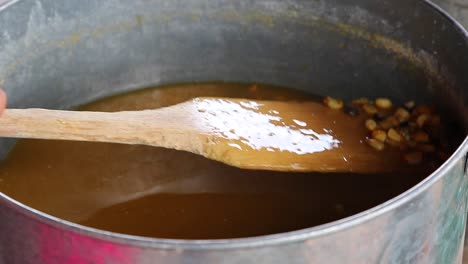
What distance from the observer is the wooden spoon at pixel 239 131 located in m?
0.99

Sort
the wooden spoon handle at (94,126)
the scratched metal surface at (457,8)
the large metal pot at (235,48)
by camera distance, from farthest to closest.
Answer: the scratched metal surface at (457,8) < the large metal pot at (235,48) < the wooden spoon handle at (94,126)

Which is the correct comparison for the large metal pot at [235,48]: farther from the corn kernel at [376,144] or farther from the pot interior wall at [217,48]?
the corn kernel at [376,144]

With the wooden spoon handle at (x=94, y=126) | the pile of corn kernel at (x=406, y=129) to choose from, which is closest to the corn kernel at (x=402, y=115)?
the pile of corn kernel at (x=406, y=129)

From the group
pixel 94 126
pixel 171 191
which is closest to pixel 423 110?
pixel 171 191

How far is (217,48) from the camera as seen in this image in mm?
1370

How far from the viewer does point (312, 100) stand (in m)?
A: 1.35

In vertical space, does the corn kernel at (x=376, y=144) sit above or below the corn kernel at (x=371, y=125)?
below

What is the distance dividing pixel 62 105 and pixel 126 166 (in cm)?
24

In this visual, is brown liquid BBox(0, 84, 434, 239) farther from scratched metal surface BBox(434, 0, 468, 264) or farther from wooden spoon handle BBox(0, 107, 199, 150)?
scratched metal surface BBox(434, 0, 468, 264)

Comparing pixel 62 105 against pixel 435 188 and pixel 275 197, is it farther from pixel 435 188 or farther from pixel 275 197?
pixel 435 188

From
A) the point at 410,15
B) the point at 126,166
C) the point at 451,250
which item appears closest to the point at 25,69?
the point at 126,166

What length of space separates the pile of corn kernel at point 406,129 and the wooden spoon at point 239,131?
2 centimetres

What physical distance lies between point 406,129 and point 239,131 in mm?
318

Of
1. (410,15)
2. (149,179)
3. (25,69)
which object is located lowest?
(149,179)
